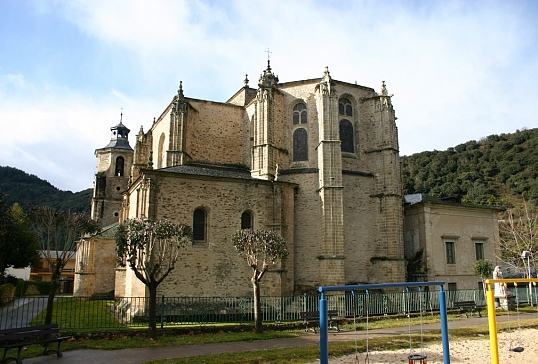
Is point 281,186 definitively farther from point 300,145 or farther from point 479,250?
point 479,250

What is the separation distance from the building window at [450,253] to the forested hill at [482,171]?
98.5 feet

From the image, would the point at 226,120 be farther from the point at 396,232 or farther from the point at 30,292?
the point at 30,292

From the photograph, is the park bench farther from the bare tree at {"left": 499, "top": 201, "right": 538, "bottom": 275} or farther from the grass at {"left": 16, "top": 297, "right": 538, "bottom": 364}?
the bare tree at {"left": 499, "top": 201, "right": 538, "bottom": 275}

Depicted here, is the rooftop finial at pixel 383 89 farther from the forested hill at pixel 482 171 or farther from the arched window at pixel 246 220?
the forested hill at pixel 482 171

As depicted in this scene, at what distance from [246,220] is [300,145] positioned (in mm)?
7058

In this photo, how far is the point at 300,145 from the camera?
25.2 meters

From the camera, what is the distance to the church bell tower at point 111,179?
40344 millimetres

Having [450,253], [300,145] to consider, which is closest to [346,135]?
[300,145]

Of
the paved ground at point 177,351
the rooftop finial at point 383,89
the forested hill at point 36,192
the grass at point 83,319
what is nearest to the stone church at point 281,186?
the rooftop finial at point 383,89

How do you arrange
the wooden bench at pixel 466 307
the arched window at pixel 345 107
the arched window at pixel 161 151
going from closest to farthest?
the wooden bench at pixel 466 307 < the arched window at pixel 345 107 < the arched window at pixel 161 151

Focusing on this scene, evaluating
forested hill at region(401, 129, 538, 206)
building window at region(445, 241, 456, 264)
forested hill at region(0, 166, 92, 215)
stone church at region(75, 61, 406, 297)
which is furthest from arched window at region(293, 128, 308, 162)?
forested hill at region(0, 166, 92, 215)

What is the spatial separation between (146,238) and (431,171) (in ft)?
202

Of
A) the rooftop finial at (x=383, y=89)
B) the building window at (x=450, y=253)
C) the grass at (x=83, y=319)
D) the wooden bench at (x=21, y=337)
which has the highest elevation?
the rooftop finial at (x=383, y=89)

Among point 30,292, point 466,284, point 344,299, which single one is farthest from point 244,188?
point 30,292
